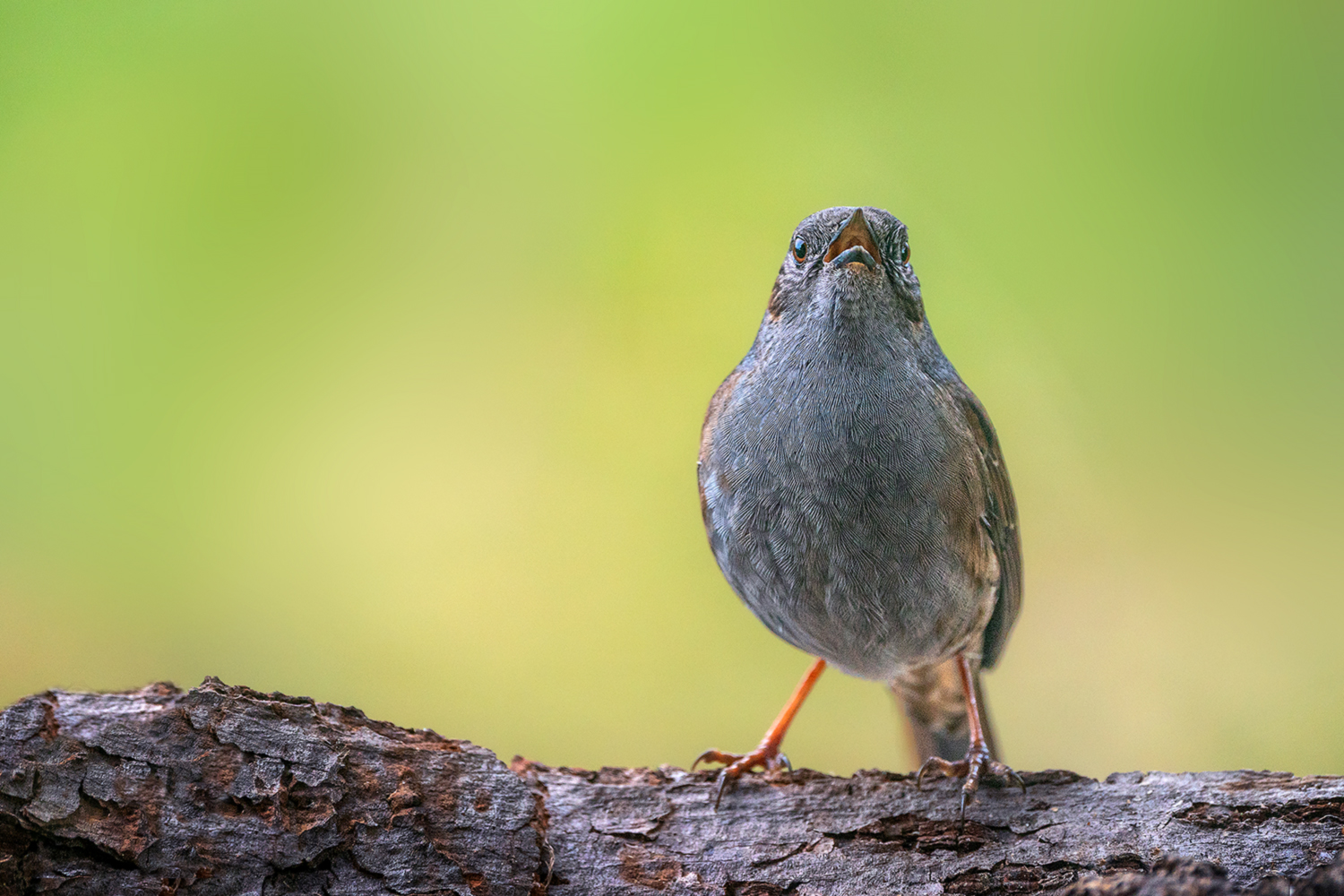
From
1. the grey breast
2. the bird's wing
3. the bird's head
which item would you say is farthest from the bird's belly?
the bird's head

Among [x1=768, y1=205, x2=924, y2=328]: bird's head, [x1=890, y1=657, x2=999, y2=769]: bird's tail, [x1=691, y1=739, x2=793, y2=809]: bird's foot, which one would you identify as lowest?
[x1=691, y1=739, x2=793, y2=809]: bird's foot

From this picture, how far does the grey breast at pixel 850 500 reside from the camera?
390 cm

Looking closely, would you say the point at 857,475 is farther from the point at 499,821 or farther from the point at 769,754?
the point at 499,821

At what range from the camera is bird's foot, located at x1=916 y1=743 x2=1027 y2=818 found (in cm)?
393

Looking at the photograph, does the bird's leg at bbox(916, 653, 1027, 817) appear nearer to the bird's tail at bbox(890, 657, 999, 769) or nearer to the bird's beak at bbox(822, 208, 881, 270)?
the bird's tail at bbox(890, 657, 999, 769)

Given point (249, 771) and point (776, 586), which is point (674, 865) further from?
point (249, 771)

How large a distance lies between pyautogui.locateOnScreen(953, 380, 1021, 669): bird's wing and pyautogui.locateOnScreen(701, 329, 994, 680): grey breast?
107mm

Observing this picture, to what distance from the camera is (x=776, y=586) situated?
405 cm

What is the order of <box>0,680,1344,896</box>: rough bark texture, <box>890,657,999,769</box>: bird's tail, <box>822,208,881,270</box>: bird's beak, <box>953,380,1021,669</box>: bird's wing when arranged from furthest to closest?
<box>890,657,999,769</box>: bird's tail → <box>953,380,1021,669</box>: bird's wing → <box>822,208,881,270</box>: bird's beak → <box>0,680,1344,896</box>: rough bark texture

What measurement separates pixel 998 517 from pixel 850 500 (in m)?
0.76

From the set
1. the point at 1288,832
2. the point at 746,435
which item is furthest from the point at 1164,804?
the point at 746,435

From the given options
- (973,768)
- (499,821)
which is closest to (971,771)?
(973,768)

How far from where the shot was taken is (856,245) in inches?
154

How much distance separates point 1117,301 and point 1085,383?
0.48 metres
